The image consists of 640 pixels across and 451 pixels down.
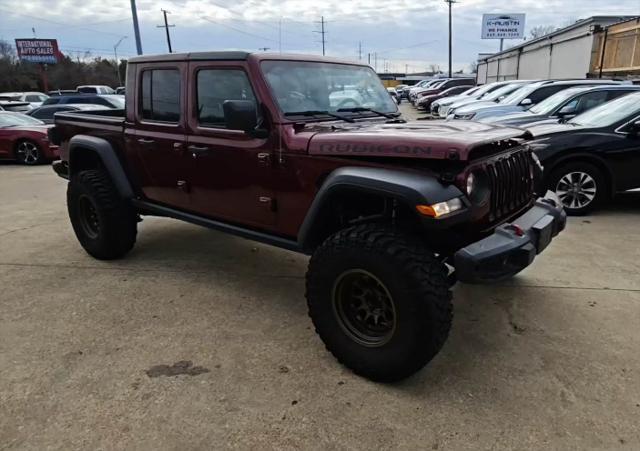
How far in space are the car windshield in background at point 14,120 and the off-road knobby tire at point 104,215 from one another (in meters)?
9.34

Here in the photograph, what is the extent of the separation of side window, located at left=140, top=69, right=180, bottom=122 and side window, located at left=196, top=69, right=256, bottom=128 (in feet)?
0.92

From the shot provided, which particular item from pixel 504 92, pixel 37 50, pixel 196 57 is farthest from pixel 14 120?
pixel 37 50

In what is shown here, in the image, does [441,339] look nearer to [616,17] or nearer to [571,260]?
[571,260]

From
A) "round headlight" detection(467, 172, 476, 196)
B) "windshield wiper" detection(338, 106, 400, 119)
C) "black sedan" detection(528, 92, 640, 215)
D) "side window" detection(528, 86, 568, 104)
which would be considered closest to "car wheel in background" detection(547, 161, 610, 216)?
"black sedan" detection(528, 92, 640, 215)

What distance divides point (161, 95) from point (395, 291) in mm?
2628

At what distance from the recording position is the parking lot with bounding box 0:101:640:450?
242 cm

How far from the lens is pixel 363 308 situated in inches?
113

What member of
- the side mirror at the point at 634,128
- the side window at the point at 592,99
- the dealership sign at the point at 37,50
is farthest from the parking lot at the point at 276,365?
the dealership sign at the point at 37,50

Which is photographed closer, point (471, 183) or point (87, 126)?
point (471, 183)

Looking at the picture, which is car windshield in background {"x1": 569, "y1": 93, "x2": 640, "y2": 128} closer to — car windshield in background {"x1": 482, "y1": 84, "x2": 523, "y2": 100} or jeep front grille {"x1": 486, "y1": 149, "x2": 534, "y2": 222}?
jeep front grille {"x1": 486, "y1": 149, "x2": 534, "y2": 222}

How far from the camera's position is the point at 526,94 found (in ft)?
41.0

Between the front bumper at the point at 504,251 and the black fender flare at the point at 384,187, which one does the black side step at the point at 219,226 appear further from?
the front bumper at the point at 504,251

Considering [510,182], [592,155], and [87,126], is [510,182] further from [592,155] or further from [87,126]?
[87,126]

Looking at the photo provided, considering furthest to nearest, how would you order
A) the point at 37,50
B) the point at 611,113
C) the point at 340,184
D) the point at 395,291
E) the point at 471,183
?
the point at 37,50, the point at 611,113, the point at 340,184, the point at 471,183, the point at 395,291
